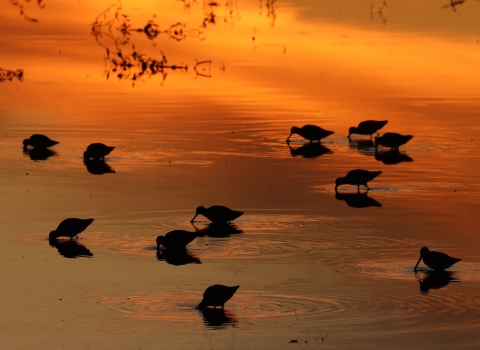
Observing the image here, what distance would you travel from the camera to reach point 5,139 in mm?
26672

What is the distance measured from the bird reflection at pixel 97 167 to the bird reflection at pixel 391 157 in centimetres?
506

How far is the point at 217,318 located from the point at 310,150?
1238cm

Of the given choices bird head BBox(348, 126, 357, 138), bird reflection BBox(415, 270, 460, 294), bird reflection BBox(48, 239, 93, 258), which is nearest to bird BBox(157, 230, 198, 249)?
bird reflection BBox(48, 239, 93, 258)

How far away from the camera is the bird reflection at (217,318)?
13.5 m

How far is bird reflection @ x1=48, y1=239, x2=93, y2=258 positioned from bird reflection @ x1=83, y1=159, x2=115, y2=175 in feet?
17.8

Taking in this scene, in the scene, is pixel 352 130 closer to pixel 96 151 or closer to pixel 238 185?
pixel 96 151

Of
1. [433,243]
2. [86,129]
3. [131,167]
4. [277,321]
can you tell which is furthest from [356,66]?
[277,321]

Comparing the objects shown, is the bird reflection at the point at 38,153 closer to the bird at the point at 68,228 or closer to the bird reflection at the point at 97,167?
the bird reflection at the point at 97,167

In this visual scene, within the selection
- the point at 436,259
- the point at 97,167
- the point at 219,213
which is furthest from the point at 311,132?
the point at 436,259

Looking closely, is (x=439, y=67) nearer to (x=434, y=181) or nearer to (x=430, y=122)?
(x=430, y=122)

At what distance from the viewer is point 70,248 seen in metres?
17.2

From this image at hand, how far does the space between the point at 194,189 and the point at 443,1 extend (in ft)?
109

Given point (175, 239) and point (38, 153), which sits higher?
point (38, 153)

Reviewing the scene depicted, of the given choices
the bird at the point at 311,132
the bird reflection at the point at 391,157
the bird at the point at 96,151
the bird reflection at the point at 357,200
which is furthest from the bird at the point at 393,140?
the bird at the point at 96,151
